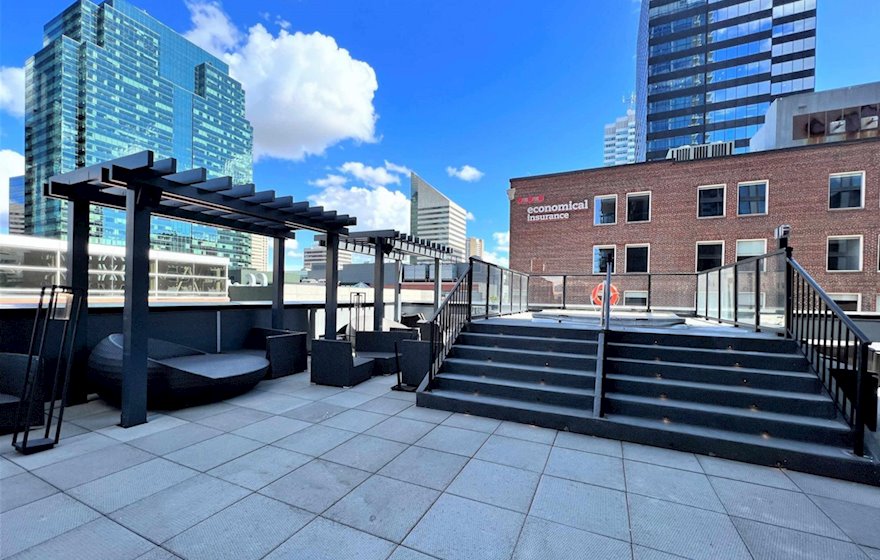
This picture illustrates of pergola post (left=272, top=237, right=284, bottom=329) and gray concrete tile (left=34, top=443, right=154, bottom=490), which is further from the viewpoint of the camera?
pergola post (left=272, top=237, right=284, bottom=329)

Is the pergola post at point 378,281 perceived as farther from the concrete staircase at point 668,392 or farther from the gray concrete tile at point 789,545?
the gray concrete tile at point 789,545

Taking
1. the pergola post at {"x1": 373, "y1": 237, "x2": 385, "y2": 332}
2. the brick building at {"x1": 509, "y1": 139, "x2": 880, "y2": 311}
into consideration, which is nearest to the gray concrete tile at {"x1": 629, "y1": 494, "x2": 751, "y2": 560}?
the pergola post at {"x1": 373, "y1": 237, "x2": 385, "y2": 332}

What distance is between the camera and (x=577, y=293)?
11656 millimetres

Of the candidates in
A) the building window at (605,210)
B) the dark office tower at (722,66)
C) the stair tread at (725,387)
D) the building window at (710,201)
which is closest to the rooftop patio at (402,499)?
the stair tread at (725,387)

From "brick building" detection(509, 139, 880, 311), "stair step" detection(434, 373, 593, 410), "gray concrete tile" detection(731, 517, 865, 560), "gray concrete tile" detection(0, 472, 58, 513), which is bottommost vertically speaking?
"gray concrete tile" detection(0, 472, 58, 513)

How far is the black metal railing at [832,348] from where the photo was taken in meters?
3.07

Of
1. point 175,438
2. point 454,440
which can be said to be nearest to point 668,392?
point 454,440

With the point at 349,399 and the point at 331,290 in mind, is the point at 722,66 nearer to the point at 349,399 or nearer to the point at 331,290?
the point at 331,290

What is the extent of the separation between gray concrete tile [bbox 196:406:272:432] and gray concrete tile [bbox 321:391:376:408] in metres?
0.85

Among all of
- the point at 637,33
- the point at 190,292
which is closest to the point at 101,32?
the point at 190,292

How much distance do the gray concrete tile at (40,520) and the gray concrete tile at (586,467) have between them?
3259 mm

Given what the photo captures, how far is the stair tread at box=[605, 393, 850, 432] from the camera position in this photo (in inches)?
131

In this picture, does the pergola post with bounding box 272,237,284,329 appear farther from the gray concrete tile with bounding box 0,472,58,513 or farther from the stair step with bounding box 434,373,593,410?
the gray concrete tile with bounding box 0,472,58,513

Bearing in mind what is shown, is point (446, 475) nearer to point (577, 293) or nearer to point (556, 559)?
point (556, 559)
